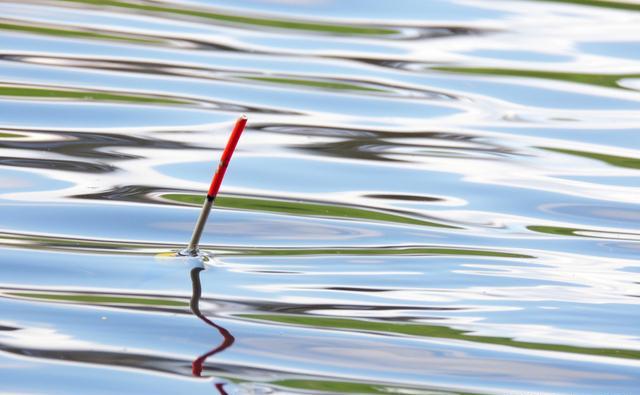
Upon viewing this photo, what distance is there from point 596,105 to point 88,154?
2.72 m

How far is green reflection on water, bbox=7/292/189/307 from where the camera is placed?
11.9ft

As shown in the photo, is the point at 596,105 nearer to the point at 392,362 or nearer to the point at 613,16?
the point at 613,16

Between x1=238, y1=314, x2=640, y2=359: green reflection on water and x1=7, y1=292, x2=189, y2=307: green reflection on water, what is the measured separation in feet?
0.76

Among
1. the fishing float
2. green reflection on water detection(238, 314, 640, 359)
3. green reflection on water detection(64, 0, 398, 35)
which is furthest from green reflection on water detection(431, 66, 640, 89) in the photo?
green reflection on water detection(238, 314, 640, 359)

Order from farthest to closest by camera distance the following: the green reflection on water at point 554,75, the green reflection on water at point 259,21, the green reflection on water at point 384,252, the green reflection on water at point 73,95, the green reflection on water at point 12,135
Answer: the green reflection on water at point 259,21
the green reflection on water at point 554,75
the green reflection on water at point 73,95
the green reflection on water at point 12,135
the green reflection on water at point 384,252

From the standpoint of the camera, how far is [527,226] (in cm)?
473

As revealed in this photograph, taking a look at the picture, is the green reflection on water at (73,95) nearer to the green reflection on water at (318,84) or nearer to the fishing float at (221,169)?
the green reflection on water at (318,84)

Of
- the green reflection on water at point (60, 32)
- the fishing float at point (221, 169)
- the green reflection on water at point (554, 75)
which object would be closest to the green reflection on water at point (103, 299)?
the fishing float at point (221, 169)

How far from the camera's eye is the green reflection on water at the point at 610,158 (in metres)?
5.57

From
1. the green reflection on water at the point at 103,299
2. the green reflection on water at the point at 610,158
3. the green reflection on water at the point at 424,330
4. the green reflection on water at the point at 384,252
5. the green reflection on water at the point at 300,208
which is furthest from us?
the green reflection on water at the point at 610,158

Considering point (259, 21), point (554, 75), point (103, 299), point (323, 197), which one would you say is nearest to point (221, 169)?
point (103, 299)

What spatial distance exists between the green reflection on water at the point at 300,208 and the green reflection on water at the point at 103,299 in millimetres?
1073

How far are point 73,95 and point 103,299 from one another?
7.96ft

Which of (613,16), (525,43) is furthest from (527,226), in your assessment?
(613,16)
